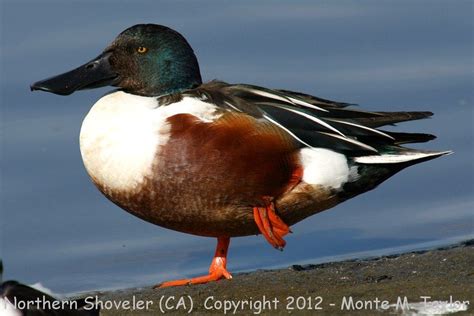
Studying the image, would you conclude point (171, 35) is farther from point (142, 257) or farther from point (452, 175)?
point (452, 175)

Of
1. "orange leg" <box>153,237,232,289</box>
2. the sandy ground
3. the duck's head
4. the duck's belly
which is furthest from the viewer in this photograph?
the duck's head

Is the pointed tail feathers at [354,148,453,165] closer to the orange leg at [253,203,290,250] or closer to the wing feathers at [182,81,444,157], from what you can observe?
the wing feathers at [182,81,444,157]

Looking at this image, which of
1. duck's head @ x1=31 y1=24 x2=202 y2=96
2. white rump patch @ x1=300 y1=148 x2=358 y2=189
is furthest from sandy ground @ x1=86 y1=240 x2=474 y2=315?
duck's head @ x1=31 y1=24 x2=202 y2=96

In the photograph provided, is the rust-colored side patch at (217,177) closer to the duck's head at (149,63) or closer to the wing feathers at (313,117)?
the wing feathers at (313,117)

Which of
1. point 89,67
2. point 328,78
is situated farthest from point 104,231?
point 328,78

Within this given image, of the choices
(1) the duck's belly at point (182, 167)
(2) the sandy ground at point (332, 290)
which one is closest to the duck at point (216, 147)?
(1) the duck's belly at point (182, 167)

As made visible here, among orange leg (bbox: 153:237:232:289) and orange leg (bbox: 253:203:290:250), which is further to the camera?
orange leg (bbox: 153:237:232:289)

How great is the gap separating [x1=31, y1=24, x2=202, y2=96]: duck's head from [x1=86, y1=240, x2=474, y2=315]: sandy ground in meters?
0.89

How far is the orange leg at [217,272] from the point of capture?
5855 millimetres

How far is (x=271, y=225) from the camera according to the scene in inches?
227

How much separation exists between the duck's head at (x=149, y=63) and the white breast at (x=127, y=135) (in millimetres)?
157

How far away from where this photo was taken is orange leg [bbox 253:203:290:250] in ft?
18.8

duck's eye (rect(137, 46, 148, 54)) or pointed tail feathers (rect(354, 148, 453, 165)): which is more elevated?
duck's eye (rect(137, 46, 148, 54))

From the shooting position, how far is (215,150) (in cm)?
564
